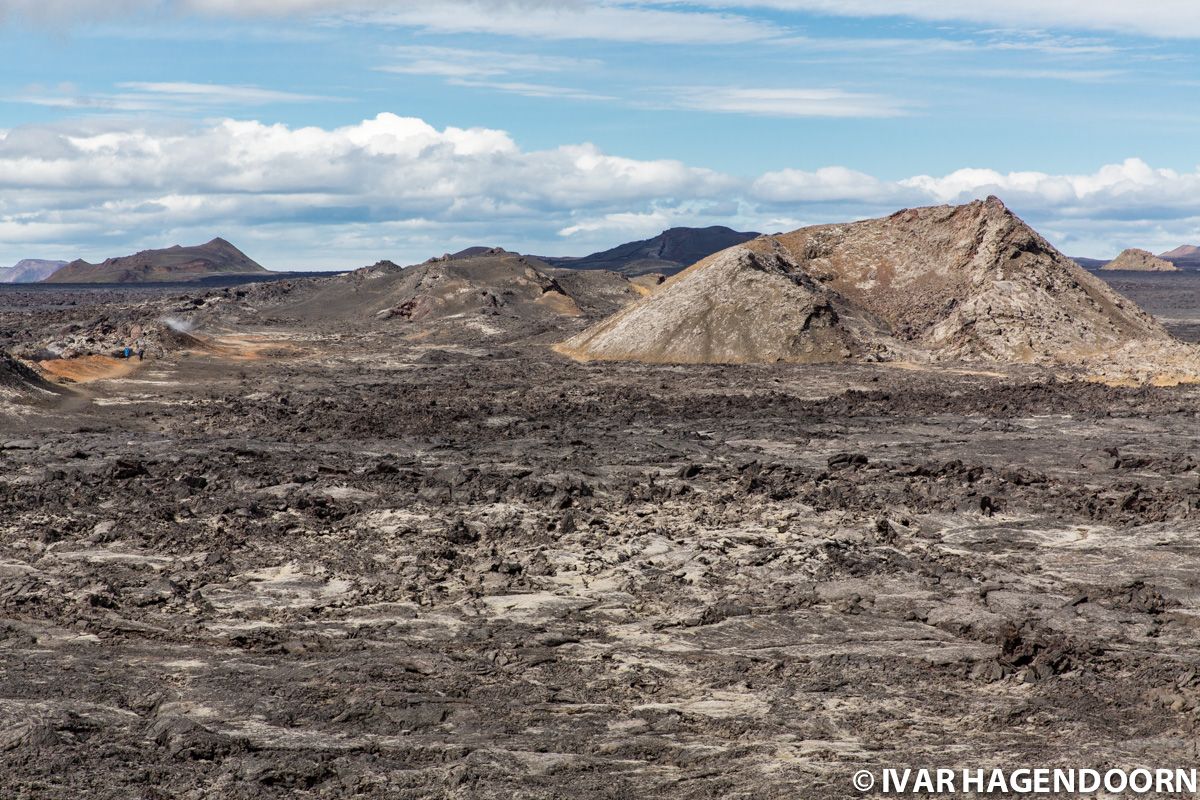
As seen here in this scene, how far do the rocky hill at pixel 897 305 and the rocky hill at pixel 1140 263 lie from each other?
116 metres

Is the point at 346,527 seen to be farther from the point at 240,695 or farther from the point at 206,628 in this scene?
the point at 240,695

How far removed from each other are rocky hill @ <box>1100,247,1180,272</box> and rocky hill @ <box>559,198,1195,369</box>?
115879 millimetres

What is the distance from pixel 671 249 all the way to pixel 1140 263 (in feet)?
194

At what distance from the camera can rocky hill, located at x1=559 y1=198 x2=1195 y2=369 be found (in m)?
37.4

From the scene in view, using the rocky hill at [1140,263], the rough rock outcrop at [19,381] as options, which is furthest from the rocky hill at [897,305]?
the rocky hill at [1140,263]

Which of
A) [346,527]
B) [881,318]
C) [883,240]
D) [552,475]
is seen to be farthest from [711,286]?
[346,527]

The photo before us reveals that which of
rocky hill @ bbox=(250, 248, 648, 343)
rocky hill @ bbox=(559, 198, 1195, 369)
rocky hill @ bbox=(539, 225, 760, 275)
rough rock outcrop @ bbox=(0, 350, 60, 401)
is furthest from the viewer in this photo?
rocky hill @ bbox=(539, 225, 760, 275)

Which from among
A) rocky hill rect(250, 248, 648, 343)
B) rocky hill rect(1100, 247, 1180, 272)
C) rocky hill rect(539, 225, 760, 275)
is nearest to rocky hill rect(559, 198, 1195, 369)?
rocky hill rect(250, 248, 648, 343)

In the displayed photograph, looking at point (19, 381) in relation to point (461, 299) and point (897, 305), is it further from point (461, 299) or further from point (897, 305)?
point (461, 299)

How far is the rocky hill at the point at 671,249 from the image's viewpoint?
144 meters

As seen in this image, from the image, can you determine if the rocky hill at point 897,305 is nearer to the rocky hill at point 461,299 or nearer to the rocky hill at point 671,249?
the rocky hill at point 461,299

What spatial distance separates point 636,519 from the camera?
15047 millimetres

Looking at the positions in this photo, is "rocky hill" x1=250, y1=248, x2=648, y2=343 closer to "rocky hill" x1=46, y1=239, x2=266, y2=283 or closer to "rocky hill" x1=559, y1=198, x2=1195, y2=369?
"rocky hill" x1=559, y1=198, x2=1195, y2=369

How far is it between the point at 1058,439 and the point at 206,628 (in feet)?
51.2
